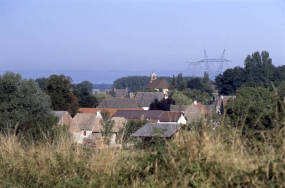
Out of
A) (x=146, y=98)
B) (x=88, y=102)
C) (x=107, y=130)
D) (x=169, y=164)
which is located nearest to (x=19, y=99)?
(x=107, y=130)

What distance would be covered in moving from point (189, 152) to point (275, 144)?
0.79 metres

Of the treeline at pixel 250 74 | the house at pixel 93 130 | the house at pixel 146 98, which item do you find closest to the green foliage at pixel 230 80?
the treeline at pixel 250 74

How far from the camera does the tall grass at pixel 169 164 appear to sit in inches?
144

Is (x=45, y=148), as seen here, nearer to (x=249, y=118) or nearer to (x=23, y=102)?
(x=249, y=118)

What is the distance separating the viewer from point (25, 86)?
1201 inches

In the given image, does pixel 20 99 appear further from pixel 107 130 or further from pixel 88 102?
pixel 88 102

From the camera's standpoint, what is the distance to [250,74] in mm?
94125

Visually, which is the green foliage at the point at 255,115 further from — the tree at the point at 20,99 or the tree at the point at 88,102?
the tree at the point at 88,102

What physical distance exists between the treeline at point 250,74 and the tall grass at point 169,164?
8792 centimetres

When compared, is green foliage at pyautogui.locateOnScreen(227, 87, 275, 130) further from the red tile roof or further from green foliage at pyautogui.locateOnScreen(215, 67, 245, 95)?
green foliage at pyautogui.locateOnScreen(215, 67, 245, 95)

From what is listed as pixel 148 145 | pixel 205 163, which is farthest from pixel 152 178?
pixel 148 145

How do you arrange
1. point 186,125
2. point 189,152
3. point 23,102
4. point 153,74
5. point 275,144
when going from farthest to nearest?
point 153,74 → point 23,102 → point 186,125 → point 189,152 → point 275,144

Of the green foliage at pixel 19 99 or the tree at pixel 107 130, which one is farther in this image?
the green foliage at pixel 19 99

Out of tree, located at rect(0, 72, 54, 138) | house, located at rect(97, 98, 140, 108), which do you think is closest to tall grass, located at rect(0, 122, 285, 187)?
tree, located at rect(0, 72, 54, 138)
